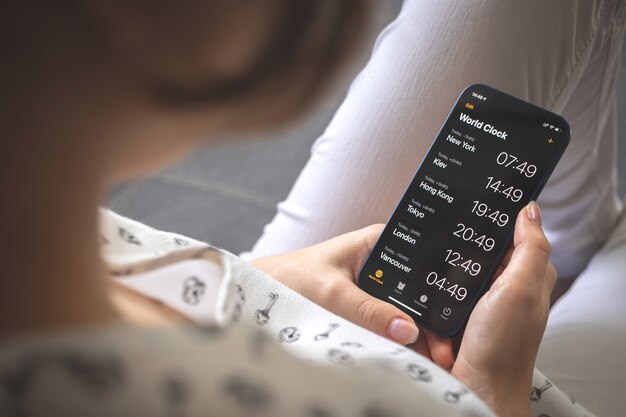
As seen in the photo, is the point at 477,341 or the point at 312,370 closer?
the point at 312,370

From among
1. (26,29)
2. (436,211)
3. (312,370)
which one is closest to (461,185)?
(436,211)

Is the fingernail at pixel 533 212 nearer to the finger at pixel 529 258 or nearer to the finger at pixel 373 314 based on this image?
the finger at pixel 529 258

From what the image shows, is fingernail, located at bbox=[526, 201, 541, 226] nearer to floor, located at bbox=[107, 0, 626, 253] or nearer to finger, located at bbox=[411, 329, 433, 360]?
finger, located at bbox=[411, 329, 433, 360]

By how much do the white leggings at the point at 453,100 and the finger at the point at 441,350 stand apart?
11cm

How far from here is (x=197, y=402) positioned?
12.5 inches

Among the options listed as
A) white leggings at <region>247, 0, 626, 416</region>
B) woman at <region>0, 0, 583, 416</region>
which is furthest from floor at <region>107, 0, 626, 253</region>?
woman at <region>0, 0, 583, 416</region>

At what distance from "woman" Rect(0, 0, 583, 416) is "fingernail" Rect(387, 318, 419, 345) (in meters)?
0.22

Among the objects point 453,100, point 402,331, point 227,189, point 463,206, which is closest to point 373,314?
point 402,331

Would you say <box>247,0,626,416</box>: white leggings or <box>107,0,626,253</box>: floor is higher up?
<box>247,0,626,416</box>: white leggings

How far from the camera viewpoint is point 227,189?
128 centimetres

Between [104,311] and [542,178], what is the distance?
17.3 inches

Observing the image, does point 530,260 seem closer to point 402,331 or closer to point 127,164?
point 402,331

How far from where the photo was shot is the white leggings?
71 cm

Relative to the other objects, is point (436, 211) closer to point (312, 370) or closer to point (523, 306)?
point (523, 306)
